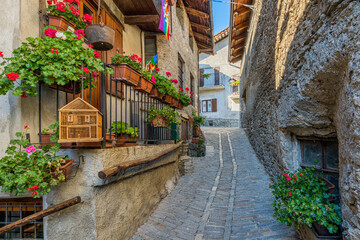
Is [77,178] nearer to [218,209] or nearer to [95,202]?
[95,202]

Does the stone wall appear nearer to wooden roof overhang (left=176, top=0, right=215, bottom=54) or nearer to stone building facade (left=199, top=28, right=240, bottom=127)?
wooden roof overhang (left=176, top=0, right=215, bottom=54)

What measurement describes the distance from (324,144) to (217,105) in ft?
68.0

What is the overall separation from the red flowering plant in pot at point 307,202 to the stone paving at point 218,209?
806 mm

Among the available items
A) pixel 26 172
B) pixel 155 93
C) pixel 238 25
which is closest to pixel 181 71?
pixel 238 25

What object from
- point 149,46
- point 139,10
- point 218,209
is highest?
point 139,10

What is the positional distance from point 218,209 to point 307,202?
2.16m

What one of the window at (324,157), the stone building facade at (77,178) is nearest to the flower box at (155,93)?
the stone building facade at (77,178)

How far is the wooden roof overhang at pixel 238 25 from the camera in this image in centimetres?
1008

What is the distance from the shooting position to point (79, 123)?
2.35m

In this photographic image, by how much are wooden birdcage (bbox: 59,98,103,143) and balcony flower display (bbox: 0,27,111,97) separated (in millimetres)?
276

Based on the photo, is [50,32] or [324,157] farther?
[324,157]

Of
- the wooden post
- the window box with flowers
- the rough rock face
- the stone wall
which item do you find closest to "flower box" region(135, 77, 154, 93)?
the window box with flowers

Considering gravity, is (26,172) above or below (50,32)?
→ below

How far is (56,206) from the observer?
233cm
